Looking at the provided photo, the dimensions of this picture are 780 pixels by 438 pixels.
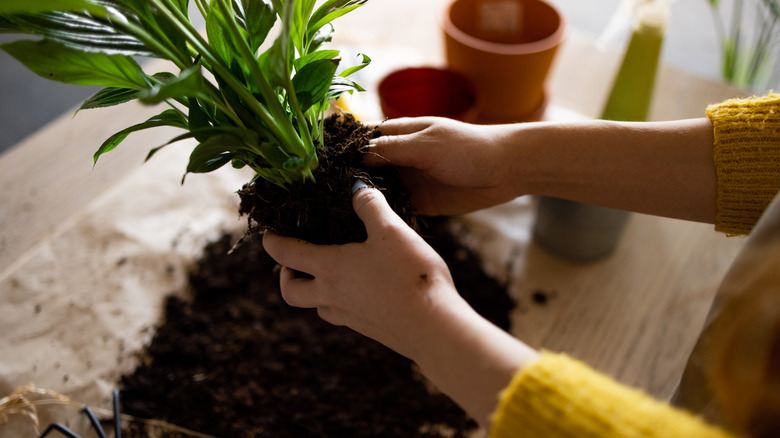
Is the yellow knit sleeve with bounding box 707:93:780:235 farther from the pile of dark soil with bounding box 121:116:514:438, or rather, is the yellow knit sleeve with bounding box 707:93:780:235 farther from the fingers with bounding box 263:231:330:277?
the fingers with bounding box 263:231:330:277

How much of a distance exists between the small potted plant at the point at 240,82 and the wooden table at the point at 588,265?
444 mm

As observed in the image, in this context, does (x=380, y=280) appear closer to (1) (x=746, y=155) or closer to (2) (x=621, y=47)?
(1) (x=746, y=155)

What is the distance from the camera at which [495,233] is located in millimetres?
1030

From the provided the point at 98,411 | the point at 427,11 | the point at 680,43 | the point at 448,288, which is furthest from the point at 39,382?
the point at 680,43

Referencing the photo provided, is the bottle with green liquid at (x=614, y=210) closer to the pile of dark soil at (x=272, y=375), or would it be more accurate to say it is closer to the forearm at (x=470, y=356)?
the pile of dark soil at (x=272, y=375)

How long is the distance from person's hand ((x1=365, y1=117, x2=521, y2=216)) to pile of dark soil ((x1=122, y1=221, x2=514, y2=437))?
0.23m

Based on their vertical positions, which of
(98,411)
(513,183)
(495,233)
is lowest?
(495,233)

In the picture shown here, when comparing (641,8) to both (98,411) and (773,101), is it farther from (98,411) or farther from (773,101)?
(98,411)

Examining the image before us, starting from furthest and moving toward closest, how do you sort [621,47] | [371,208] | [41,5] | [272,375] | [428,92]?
[621,47]
[428,92]
[272,375]
[371,208]
[41,5]

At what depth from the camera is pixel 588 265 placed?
0.99 m

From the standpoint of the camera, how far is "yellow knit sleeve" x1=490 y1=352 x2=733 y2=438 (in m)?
0.40

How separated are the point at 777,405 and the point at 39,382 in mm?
926

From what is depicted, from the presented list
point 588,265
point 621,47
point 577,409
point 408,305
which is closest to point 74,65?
point 408,305

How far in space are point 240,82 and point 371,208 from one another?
0.65ft
